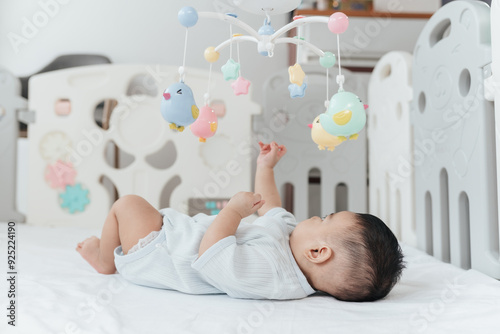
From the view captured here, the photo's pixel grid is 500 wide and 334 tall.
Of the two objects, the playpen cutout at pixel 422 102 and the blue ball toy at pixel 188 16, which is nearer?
the blue ball toy at pixel 188 16

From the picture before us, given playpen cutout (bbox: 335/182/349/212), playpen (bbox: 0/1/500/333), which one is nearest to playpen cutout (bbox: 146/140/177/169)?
playpen (bbox: 0/1/500/333)

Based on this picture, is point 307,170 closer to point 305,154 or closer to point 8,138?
point 305,154

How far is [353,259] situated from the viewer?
0.72 meters

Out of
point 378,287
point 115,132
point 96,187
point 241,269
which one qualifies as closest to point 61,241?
point 96,187

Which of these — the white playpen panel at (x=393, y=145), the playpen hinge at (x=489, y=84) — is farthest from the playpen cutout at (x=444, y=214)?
the playpen hinge at (x=489, y=84)

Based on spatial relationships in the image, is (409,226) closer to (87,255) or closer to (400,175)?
(400,175)

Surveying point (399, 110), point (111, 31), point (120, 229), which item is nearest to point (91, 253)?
point (120, 229)

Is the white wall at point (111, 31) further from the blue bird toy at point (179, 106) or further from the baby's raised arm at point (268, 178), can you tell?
the blue bird toy at point (179, 106)

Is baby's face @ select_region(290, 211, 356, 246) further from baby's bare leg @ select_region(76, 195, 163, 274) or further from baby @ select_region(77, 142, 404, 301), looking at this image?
baby's bare leg @ select_region(76, 195, 163, 274)

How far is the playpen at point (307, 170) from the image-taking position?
668mm

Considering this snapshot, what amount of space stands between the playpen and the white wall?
0.27 m

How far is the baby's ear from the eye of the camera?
74cm

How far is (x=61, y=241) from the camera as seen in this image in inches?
49.1

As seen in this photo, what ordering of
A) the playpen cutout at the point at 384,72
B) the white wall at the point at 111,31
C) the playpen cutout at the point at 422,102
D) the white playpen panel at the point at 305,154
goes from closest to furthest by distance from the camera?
the playpen cutout at the point at 422,102 < the playpen cutout at the point at 384,72 < the white playpen panel at the point at 305,154 < the white wall at the point at 111,31
